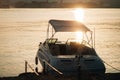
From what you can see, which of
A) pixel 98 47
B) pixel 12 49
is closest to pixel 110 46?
pixel 98 47

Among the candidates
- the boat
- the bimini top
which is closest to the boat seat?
the boat

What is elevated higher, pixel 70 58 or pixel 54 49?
pixel 54 49

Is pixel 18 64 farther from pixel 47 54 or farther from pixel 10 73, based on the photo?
pixel 47 54

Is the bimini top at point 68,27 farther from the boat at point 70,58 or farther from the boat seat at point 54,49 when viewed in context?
the boat seat at point 54,49

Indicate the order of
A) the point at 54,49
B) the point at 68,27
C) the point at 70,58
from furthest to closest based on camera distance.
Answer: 1. the point at 68,27
2. the point at 54,49
3. the point at 70,58

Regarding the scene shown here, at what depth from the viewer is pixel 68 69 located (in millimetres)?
20203

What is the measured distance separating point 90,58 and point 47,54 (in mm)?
3238

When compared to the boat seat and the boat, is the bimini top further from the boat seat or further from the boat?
the boat seat

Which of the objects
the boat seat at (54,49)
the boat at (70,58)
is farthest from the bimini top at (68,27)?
the boat seat at (54,49)

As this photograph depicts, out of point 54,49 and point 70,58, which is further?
point 54,49

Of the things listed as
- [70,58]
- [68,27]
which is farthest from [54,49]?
[70,58]

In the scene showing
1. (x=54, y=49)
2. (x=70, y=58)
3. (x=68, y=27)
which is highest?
(x=68, y=27)

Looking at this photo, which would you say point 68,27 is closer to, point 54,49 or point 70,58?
point 54,49

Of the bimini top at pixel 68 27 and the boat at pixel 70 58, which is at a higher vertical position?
the bimini top at pixel 68 27
